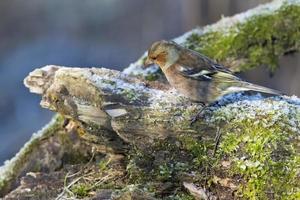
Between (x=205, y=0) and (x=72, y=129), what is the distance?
4331 mm

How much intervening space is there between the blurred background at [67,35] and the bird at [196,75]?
7.25 meters

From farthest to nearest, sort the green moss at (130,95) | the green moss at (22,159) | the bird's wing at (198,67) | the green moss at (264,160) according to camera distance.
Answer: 1. the green moss at (22,159)
2. the bird's wing at (198,67)
3. the green moss at (130,95)
4. the green moss at (264,160)

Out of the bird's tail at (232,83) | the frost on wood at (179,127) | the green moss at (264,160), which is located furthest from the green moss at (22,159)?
the green moss at (264,160)

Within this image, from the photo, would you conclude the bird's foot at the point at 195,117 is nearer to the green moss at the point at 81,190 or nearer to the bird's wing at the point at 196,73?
the bird's wing at the point at 196,73

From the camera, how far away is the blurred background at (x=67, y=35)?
1144cm

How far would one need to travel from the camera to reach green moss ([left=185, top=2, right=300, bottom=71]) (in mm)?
4426

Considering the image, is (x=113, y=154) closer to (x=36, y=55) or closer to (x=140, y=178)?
(x=140, y=178)

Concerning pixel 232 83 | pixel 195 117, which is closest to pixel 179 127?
pixel 195 117

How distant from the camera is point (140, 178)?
298 centimetres

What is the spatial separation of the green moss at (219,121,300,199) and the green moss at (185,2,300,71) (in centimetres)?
169

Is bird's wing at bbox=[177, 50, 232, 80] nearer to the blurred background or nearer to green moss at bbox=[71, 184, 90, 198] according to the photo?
green moss at bbox=[71, 184, 90, 198]

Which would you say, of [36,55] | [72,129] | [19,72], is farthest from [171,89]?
[36,55]

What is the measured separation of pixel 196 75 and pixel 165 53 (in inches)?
10.0

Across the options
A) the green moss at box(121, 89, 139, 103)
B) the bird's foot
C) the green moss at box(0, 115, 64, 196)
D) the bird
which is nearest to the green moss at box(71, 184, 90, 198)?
the green moss at box(121, 89, 139, 103)
